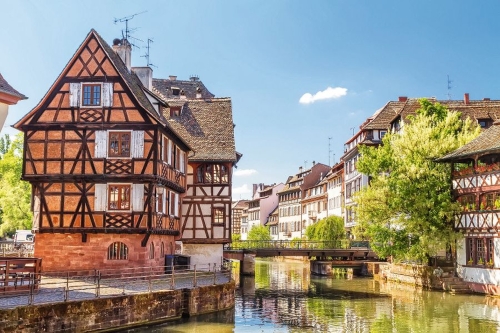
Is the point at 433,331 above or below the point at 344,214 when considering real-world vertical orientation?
below

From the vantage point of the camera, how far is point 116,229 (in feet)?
100

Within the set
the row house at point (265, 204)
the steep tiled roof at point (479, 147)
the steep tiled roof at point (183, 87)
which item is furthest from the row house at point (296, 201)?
the steep tiled roof at point (479, 147)

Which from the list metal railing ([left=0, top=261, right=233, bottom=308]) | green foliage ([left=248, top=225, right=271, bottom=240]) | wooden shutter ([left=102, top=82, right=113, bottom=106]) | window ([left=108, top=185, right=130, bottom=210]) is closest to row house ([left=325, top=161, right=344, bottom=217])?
green foliage ([left=248, top=225, right=271, bottom=240])

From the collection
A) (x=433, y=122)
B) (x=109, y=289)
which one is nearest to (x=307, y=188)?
(x=433, y=122)

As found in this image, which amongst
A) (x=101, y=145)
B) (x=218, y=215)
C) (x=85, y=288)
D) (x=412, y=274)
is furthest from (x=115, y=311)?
(x=412, y=274)

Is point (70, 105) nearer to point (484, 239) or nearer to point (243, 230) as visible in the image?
point (484, 239)

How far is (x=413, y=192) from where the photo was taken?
39531 mm

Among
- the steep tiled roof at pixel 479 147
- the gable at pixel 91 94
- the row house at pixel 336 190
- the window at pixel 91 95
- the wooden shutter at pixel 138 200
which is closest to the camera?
the wooden shutter at pixel 138 200

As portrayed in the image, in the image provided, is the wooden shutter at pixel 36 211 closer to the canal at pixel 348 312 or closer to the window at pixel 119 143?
the window at pixel 119 143

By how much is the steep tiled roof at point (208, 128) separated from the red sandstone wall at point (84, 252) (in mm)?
10443

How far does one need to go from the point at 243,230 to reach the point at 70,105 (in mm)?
107193

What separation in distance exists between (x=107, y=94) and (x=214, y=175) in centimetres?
1126

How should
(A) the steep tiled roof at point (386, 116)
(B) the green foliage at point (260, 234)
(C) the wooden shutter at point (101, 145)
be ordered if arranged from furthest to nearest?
(B) the green foliage at point (260, 234) → (A) the steep tiled roof at point (386, 116) → (C) the wooden shutter at point (101, 145)

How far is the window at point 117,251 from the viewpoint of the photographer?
3086cm
